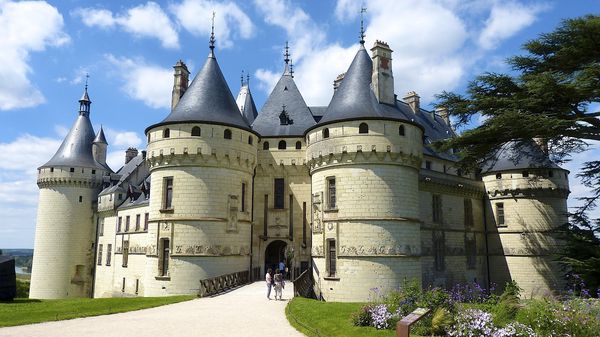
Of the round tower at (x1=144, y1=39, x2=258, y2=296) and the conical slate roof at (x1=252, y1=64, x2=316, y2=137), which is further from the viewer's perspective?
the conical slate roof at (x1=252, y1=64, x2=316, y2=137)

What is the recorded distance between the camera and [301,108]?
3108 cm

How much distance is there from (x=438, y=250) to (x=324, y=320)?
18214 mm

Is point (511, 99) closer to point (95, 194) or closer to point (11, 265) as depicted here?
point (11, 265)

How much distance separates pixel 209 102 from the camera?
26.5 metres

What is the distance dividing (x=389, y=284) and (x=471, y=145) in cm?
773

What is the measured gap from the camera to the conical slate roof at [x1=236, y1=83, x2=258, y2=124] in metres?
37.4

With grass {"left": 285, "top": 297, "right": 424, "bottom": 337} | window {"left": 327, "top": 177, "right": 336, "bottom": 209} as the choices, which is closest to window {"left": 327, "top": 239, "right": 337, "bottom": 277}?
window {"left": 327, "top": 177, "right": 336, "bottom": 209}

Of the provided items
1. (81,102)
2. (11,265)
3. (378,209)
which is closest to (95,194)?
(81,102)

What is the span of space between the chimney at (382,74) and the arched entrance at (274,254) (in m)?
11.0

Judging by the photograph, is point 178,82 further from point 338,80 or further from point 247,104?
point 338,80

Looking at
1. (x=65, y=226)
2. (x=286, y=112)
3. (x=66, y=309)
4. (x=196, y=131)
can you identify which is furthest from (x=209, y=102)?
(x=65, y=226)

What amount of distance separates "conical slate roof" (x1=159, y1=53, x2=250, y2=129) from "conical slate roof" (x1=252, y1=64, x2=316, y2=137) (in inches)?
117

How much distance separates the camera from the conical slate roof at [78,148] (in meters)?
41.3

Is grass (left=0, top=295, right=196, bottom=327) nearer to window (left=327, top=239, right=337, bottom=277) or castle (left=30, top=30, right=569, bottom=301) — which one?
castle (left=30, top=30, right=569, bottom=301)
